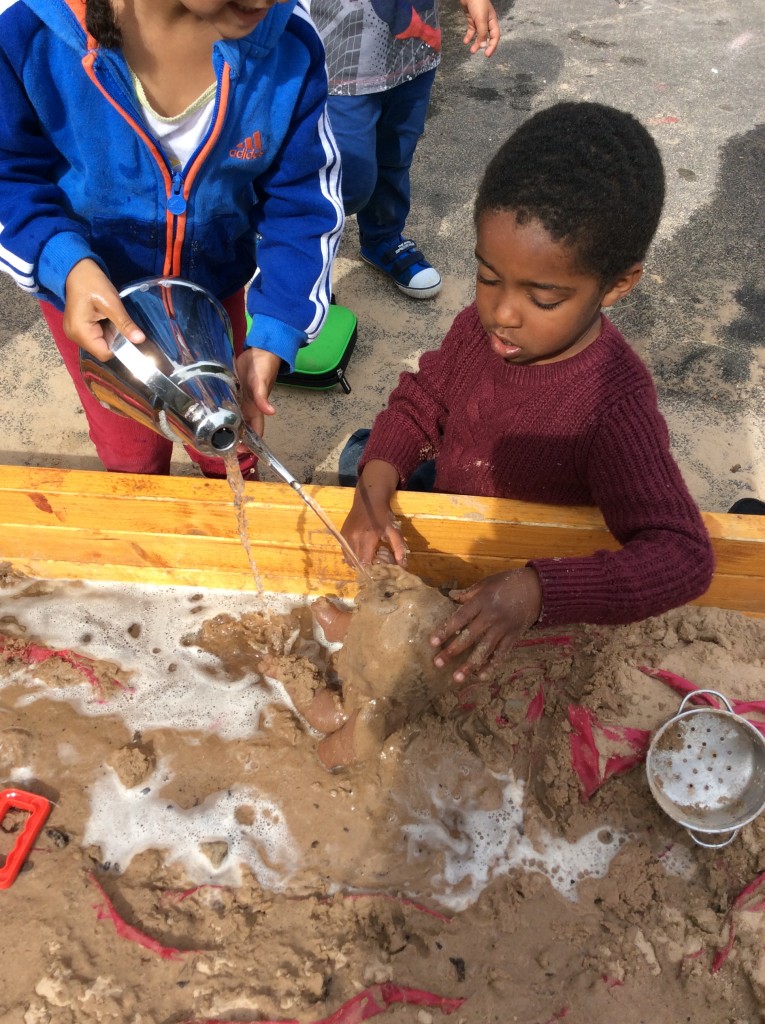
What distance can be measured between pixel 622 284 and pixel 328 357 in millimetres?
1404

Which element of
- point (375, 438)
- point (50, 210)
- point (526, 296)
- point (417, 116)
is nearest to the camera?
point (526, 296)

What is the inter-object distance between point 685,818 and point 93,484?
5.26 ft

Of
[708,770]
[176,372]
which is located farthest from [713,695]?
[176,372]

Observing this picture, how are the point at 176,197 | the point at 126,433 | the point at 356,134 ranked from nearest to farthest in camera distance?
the point at 176,197, the point at 126,433, the point at 356,134

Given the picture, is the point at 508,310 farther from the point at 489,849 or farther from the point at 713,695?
the point at 489,849

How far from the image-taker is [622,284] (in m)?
1.44

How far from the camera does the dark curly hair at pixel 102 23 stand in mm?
1196

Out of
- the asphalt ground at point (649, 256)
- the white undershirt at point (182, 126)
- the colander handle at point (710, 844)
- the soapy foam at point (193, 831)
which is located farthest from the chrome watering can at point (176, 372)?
the colander handle at point (710, 844)

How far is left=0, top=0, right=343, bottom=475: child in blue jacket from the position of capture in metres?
1.28

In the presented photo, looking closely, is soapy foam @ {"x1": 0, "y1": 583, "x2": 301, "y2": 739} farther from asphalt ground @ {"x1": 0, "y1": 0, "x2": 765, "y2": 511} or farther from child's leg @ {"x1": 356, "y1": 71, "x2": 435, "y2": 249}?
child's leg @ {"x1": 356, "y1": 71, "x2": 435, "y2": 249}

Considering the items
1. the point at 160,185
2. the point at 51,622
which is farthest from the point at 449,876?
the point at 160,185

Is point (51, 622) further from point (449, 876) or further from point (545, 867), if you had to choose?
point (545, 867)

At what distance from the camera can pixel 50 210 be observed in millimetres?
1458

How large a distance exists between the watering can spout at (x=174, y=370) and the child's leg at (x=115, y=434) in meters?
0.30
